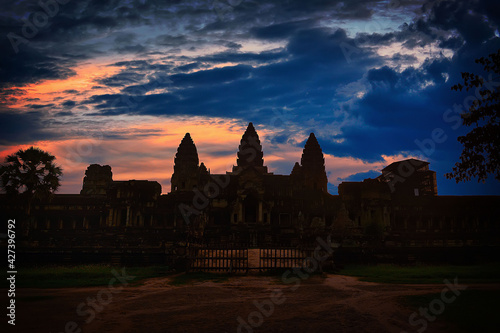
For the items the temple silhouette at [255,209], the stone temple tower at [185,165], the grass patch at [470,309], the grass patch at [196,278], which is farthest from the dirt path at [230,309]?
the stone temple tower at [185,165]

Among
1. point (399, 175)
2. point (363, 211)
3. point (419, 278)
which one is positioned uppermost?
point (399, 175)

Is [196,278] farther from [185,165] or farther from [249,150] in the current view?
[249,150]

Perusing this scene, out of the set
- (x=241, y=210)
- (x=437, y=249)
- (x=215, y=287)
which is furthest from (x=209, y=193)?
(x=215, y=287)

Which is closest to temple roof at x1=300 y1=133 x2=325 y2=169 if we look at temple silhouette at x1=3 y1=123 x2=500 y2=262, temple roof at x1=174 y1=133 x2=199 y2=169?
temple silhouette at x1=3 y1=123 x2=500 y2=262

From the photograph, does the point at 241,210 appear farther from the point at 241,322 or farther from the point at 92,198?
the point at 241,322

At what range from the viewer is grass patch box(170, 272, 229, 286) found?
15472 millimetres

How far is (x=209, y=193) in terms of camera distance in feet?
160

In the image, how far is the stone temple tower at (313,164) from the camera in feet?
204

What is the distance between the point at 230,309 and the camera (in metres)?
10.2

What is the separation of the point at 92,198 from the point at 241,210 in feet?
73.8

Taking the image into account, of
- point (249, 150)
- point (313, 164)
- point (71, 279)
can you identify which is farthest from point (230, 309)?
point (249, 150)

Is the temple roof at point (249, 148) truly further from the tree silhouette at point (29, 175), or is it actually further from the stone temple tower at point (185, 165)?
the tree silhouette at point (29, 175)

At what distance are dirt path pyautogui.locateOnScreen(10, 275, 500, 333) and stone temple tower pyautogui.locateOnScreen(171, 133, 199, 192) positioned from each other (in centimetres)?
4740

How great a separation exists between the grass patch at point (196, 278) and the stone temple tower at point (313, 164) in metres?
45.8
